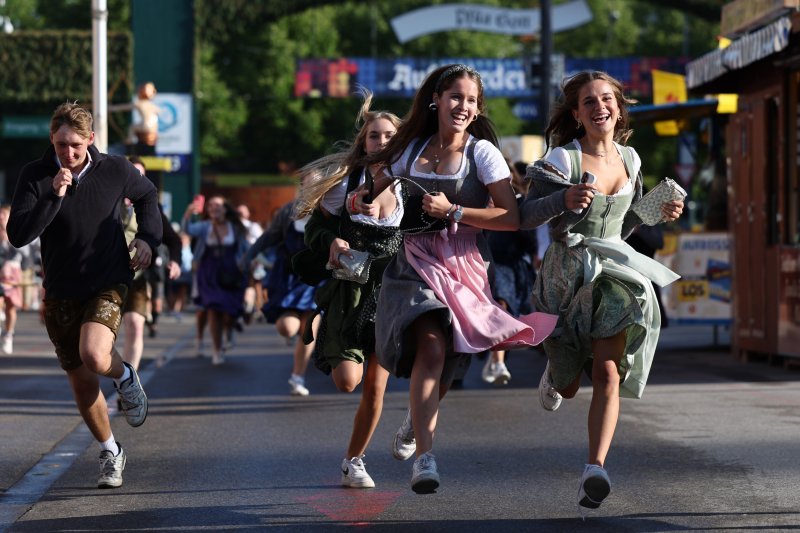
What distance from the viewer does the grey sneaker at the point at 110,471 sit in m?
7.49

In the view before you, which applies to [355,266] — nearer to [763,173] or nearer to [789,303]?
[789,303]

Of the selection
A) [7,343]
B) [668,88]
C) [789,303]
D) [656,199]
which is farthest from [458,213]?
[668,88]

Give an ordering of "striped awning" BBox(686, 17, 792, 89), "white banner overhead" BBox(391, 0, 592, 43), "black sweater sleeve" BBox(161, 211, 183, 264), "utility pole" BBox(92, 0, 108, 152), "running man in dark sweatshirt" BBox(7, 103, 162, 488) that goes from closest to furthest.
→ "running man in dark sweatshirt" BBox(7, 103, 162, 488)
"black sweater sleeve" BBox(161, 211, 183, 264)
"striped awning" BBox(686, 17, 792, 89)
"utility pole" BBox(92, 0, 108, 152)
"white banner overhead" BBox(391, 0, 592, 43)

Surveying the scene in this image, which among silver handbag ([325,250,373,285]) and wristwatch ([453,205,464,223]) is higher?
wristwatch ([453,205,464,223])

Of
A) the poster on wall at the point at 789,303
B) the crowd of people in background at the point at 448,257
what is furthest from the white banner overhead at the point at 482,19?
the crowd of people in background at the point at 448,257

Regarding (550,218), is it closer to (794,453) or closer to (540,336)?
(540,336)

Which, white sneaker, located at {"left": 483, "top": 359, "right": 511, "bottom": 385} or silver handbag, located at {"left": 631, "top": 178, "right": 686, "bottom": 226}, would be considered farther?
white sneaker, located at {"left": 483, "top": 359, "right": 511, "bottom": 385}

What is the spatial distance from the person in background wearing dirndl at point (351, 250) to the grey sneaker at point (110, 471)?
106 cm

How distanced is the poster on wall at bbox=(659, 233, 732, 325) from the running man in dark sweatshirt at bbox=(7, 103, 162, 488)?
10641 mm

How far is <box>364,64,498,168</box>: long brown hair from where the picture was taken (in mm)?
6715

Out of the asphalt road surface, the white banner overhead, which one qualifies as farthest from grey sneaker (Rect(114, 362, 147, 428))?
the white banner overhead

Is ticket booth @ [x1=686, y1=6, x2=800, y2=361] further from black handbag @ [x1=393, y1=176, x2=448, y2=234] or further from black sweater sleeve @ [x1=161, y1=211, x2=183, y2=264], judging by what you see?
black handbag @ [x1=393, y1=176, x2=448, y2=234]

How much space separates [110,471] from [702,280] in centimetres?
1124

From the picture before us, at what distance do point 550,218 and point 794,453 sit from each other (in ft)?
8.83
